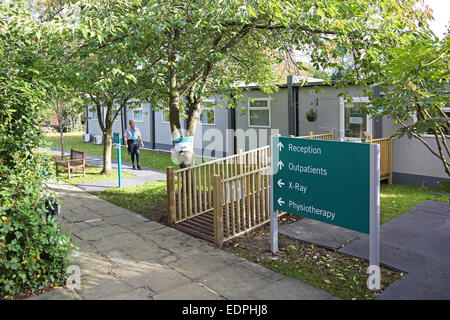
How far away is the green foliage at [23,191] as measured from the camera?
425 centimetres

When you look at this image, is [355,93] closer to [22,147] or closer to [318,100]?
[318,100]

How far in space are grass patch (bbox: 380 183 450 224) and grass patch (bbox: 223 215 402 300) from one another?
218 centimetres

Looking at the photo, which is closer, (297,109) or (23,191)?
(23,191)

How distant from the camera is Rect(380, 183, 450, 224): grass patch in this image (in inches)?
302

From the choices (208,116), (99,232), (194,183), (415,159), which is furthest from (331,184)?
(208,116)

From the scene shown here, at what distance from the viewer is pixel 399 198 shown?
8984mm

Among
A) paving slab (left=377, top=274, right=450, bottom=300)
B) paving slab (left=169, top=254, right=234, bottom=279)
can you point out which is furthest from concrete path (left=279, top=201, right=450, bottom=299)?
paving slab (left=169, top=254, right=234, bottom=279)

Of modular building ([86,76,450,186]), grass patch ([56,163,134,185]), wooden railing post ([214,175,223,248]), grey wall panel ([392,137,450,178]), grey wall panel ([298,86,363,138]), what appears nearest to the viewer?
wooden railing post ([214,175,223,248])

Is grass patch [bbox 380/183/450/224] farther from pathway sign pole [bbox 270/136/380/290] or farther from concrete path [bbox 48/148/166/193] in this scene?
concrete path [bbox 48/148/166/193]

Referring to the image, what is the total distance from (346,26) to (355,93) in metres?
6.13

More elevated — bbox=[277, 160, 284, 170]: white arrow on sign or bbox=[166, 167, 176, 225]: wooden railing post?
Result: bbox=[277, 160, 284, 170]: white arrow on sign

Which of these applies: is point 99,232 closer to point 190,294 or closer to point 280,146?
point 190,294

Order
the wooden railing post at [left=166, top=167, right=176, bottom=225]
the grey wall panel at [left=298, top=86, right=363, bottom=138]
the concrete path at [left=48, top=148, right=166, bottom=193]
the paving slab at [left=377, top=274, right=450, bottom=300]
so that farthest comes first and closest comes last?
1. the grey wall panel at [left=298, top=86, right=363, bottom=138]
2. the concrete path at [left=48, top=148, right=166, bottom=193]
3. the wooden railing post at [left=166, top=167, right=176, bottom=225]
4. the paving slab at [left=377, top=274, right=450, bottom=300]

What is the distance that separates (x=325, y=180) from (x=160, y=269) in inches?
100
